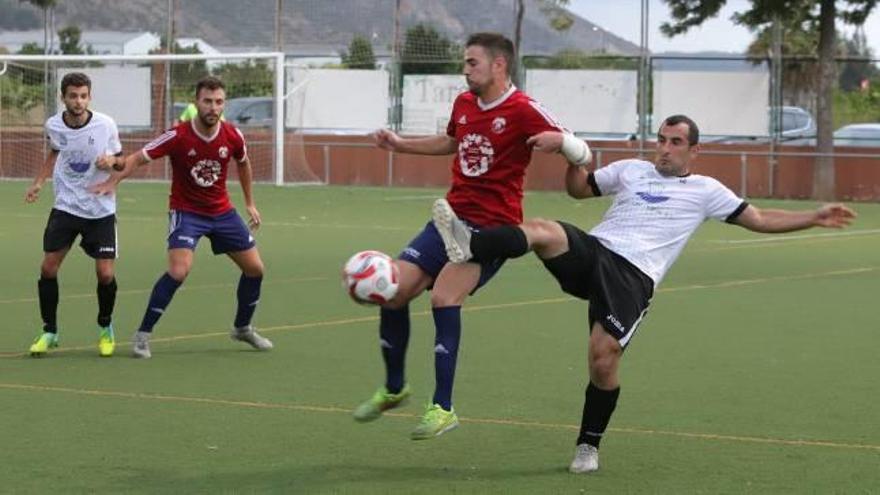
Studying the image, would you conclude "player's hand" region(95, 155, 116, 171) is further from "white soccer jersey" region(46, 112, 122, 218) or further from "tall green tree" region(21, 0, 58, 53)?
"tall green tree" region(21, 0, 58, 53)

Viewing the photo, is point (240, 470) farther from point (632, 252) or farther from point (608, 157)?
point (608, 157)

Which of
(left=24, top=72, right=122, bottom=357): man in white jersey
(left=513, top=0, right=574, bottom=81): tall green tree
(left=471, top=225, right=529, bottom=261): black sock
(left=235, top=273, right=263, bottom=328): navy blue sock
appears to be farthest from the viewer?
(left=513, top=0, right=574, bottom=81): tall green tree

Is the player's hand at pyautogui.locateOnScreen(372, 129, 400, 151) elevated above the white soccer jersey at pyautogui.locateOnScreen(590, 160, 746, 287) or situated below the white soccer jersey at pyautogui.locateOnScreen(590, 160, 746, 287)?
above

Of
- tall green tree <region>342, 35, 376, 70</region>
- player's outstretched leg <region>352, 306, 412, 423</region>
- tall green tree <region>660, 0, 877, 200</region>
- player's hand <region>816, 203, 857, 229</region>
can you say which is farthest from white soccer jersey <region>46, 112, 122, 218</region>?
tall green tree <region>342, 35, 376, 70</region>

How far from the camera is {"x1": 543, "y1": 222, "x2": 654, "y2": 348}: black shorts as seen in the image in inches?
356

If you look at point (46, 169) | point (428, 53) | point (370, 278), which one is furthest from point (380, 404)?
point (428, 53)

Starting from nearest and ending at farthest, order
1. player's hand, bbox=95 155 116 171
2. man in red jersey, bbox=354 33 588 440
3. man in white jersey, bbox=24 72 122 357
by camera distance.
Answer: man in red jersey, bbox=354 33 588 440, player's hand, bbox=95 155 116 171, man in white jersey, bbox=24 72 122 357

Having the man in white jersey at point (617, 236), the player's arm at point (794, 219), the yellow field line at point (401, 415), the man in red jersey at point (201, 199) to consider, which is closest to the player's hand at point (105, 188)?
the man in red jersey at point (201, 199)

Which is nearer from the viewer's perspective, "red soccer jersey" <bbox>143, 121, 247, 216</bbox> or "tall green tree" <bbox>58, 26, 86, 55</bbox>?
"red soccer jersey" <bbox>143, 121, 247, 216</bbox>

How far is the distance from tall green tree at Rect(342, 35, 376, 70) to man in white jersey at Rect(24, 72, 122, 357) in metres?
34.0

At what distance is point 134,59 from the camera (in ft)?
135

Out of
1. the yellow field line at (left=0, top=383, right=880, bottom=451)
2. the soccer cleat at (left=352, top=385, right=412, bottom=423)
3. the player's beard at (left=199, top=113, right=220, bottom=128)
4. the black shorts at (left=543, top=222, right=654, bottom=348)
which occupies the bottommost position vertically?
the yellow field line at (left=0, top=383, right=880, bottom=451)

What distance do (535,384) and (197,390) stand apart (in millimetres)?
2183

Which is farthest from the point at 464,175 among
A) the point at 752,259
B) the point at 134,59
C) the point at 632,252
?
the point at 134,59
